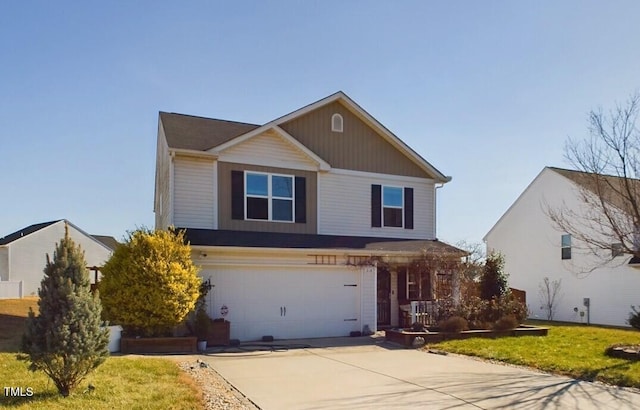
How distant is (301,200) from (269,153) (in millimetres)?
1832

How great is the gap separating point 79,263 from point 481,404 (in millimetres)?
6080

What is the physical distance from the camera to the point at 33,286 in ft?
108

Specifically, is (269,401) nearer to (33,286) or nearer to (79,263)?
(79,263)

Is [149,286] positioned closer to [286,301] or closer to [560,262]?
[286,301]

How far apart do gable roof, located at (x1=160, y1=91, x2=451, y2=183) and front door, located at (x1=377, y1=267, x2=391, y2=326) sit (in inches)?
168

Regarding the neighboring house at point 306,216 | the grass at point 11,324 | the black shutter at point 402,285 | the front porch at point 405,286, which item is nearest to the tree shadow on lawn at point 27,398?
the grass at point 11,324

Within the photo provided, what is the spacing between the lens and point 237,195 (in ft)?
52.0

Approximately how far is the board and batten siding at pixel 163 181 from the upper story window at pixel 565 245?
1832 cm

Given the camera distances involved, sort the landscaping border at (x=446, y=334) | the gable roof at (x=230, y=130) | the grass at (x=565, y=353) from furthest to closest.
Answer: the gable roof at (x=230, y=130) → the landscaping border at (x=446, y=334) → the grass at (x=565, y=353)

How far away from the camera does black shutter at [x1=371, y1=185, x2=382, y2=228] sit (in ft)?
59.6

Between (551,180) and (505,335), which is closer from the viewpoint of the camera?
(505,335)

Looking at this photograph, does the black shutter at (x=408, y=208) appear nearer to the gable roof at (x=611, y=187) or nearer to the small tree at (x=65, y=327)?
the gable roof at (x=611, y=187)

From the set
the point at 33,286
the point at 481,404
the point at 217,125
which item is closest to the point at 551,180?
the point at 217,125

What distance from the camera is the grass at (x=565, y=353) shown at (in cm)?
956
